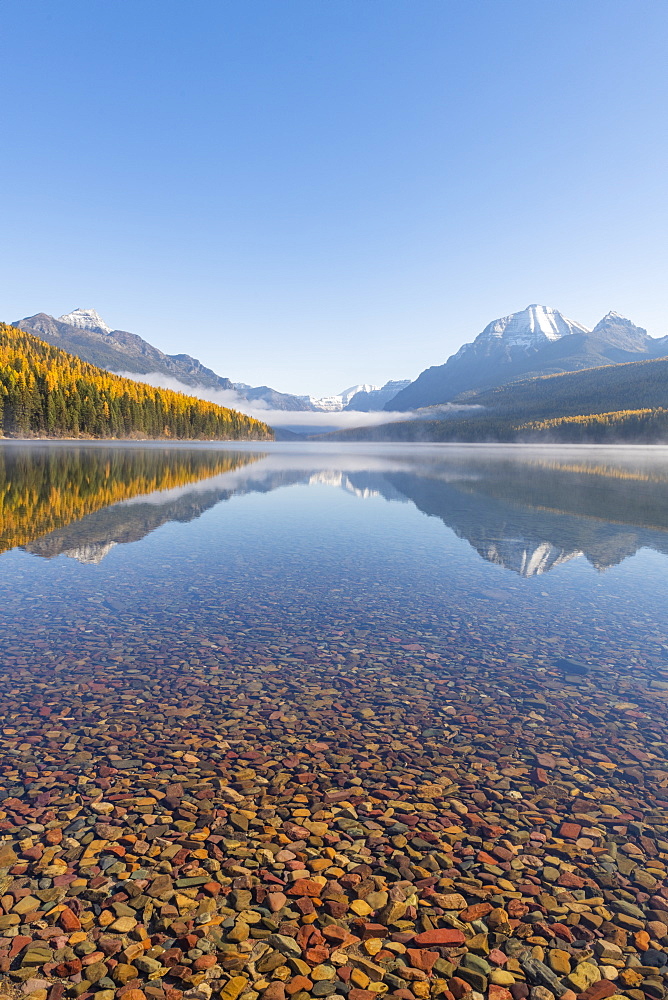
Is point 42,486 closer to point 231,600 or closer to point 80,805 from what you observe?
point 231,600

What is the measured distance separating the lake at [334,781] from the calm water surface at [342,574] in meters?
0.17

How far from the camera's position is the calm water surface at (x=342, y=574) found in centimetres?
1502

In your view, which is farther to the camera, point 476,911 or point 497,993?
point 476,911

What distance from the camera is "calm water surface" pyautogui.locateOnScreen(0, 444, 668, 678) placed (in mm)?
15016

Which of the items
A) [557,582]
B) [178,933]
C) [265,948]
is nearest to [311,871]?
[265,948]

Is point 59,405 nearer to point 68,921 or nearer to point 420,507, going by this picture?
point 420,507

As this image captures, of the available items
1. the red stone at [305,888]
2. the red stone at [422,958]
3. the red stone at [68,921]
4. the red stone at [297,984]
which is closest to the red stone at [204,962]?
the red stone at [297,984]

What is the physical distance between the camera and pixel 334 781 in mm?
8578

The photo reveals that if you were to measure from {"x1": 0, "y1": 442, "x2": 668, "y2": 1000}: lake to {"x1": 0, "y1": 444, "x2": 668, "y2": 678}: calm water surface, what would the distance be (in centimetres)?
17

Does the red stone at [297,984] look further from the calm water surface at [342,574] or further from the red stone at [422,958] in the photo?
the calm water surface at [342,574]

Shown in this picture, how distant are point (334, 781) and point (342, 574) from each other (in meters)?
13.6

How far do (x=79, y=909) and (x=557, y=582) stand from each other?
19.4 meters

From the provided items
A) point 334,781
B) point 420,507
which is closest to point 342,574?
point 334,781

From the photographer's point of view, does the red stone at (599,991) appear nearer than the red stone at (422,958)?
Yes
